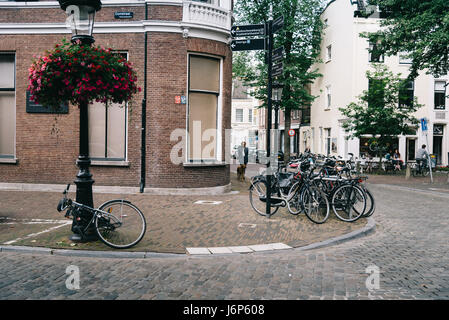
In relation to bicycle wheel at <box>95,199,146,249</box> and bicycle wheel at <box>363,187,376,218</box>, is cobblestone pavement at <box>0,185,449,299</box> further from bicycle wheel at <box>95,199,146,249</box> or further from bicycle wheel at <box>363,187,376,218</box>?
bicycle wheel at <box>363,187,376,218</box>

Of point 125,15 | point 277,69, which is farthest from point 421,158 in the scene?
point 125,15

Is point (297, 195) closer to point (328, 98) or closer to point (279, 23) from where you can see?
point (279, 23)

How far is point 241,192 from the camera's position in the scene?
13383 mm

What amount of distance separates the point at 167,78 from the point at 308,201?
20.6ft

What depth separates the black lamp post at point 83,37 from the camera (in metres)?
6.17

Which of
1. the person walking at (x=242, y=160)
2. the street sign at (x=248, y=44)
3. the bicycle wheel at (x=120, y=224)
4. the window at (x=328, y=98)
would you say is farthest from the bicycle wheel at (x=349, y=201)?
the window at (x=328, y=98)

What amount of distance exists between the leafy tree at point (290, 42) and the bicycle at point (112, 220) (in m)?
23.3

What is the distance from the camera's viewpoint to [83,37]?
627 cm

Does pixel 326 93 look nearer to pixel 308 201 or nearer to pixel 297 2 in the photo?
pixel 297 2

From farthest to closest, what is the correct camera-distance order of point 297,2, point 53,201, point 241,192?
point 297,2, point 241,192, point 53,201

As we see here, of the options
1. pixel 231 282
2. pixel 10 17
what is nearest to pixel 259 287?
pixel 231 282

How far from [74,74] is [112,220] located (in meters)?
2.41

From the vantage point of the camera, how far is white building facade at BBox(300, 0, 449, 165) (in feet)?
95.5

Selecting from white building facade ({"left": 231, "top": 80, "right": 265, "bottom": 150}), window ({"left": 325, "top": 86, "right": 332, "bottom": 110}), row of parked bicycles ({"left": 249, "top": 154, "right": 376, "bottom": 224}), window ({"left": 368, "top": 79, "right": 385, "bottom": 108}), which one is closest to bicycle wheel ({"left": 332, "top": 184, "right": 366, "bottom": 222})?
row of parked bicycles ({"left": 249, "top": 154, "right": 376, "bottom": 224})
